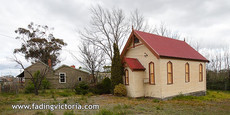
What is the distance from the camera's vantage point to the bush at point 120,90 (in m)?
15.6

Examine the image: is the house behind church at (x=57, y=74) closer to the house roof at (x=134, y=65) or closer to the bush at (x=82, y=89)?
the bush at (x=82, y=89)

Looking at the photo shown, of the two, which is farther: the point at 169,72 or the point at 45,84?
the point at 45,84

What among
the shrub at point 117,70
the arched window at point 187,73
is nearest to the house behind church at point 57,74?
the shrub at point 117,70

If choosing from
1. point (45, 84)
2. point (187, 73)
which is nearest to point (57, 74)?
point (45, 84)

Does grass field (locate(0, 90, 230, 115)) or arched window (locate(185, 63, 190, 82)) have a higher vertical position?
arched window (locate(185, 63, 190, 82))

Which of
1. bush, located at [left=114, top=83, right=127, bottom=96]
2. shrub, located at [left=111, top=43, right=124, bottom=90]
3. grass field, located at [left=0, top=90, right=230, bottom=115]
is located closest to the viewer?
grass field, located at [left=0, top=90, right=230, bottom=115]

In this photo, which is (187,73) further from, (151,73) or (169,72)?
(151,73)

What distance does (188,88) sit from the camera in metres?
17.3

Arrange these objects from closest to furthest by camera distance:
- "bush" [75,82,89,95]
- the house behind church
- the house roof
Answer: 1. the house roof
2. "bush" [75,82,89,95]
3. the house behind church

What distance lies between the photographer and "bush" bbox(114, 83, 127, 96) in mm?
15598

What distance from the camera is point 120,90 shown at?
1558 cm

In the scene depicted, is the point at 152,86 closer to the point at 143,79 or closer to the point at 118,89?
the point at 143,79

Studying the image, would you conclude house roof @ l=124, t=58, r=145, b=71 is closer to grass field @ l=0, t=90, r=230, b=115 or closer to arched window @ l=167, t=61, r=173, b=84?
arched window @ l=167, t=61, r=173, b=84

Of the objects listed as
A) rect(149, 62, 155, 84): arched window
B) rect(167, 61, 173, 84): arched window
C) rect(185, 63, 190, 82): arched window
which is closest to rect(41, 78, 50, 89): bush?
rect(149, 62, 155, 84): arched window
